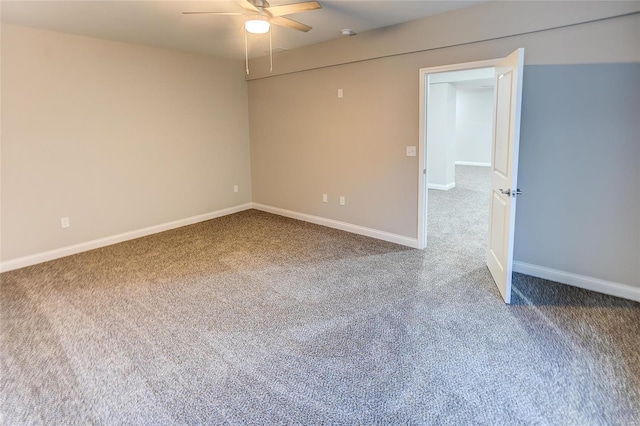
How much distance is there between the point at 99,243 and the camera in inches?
183

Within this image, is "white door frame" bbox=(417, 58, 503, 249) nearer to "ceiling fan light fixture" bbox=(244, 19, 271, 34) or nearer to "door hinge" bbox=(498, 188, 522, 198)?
"door hinge" bbox=(498, 188, 522, 198)

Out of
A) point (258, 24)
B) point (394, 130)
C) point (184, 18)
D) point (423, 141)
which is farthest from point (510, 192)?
point (184, 18)

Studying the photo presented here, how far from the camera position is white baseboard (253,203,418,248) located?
453 centimetres

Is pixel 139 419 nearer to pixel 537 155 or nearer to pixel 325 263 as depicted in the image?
pixel 325 263

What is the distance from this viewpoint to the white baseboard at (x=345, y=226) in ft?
14.9

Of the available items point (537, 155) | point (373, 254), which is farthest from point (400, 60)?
point (373, 254)

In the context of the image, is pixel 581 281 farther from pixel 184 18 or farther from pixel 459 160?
pixel 459 160

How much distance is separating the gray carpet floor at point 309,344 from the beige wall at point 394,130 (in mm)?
482

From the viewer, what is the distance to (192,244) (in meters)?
4.68

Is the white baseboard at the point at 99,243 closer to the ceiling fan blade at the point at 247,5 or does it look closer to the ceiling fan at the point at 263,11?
the ceiling fan at the point at 263,11

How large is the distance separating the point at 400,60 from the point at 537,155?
1812 millimetres

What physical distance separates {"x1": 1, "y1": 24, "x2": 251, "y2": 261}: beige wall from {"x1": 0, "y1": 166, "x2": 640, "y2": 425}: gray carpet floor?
761mm

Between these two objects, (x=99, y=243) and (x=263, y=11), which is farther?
(x=99, y=243)

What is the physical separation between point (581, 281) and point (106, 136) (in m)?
5.40
